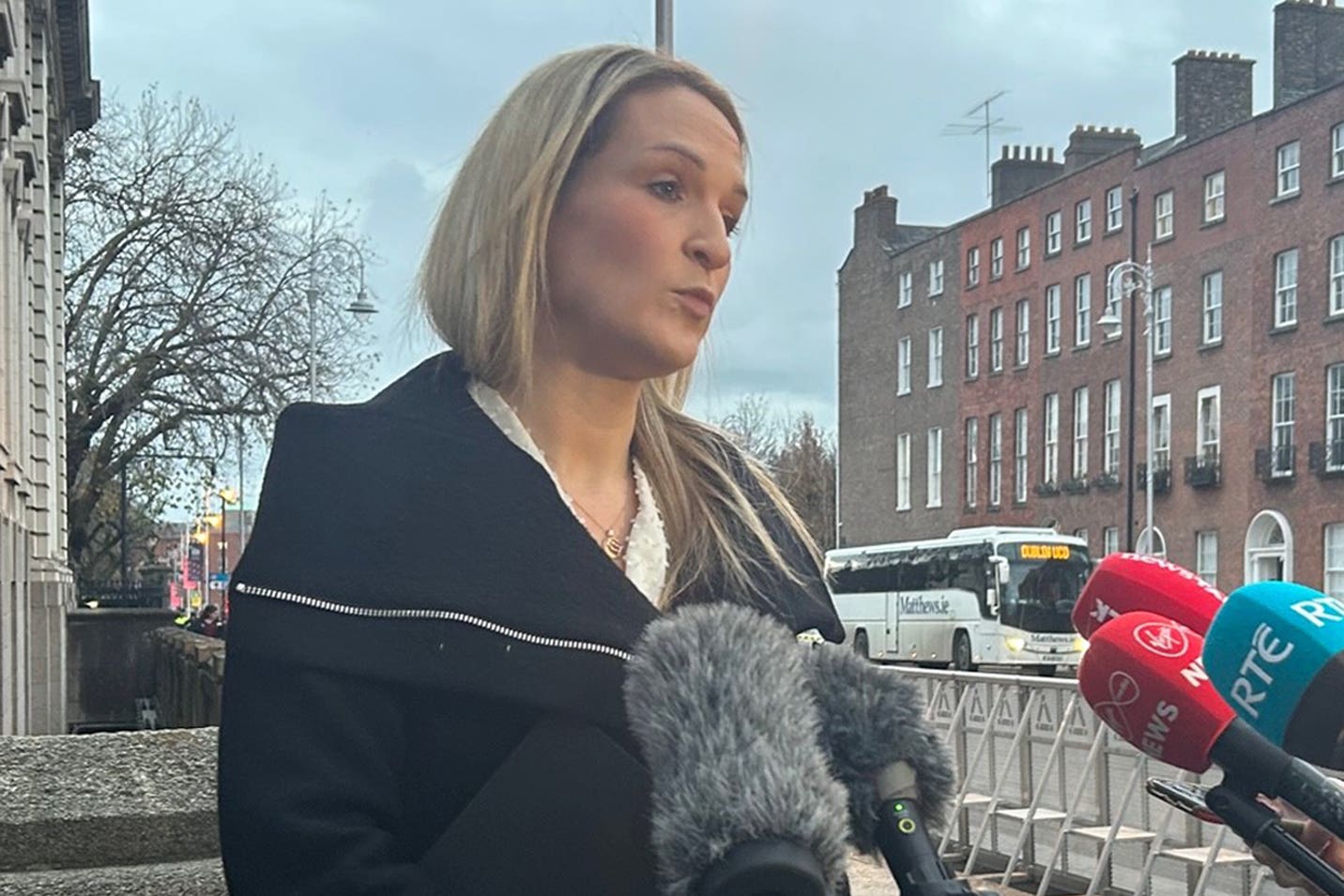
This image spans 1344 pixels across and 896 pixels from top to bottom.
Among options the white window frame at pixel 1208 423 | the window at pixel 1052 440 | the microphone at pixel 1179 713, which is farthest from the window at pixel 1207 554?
the microphone at pixel 1179 713

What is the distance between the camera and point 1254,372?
38188mm

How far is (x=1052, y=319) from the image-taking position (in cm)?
4691

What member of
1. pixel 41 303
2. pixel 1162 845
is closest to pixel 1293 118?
pixel 41 303

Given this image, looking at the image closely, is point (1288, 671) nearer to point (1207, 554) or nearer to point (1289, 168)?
point (1289, 168)

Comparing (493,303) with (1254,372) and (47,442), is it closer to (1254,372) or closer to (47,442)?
(47,442)

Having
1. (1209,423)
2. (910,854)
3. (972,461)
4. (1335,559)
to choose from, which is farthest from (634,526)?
(972,461)

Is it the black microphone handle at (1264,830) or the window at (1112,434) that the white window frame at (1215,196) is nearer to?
the window at (1112,434)

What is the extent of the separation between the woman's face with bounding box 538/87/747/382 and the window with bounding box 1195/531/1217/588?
3941 centimetres

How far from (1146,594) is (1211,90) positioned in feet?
142

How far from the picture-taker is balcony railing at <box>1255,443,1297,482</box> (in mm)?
36906

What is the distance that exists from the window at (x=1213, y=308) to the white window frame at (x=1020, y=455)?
339 inches

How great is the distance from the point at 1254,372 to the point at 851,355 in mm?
21227

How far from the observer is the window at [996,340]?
162 feet

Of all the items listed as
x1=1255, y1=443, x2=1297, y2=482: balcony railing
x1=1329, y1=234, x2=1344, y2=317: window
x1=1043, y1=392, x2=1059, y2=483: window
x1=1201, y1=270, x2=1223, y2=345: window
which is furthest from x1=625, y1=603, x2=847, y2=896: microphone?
x1=1043, y1=392, x2=1059, y2=483: window
